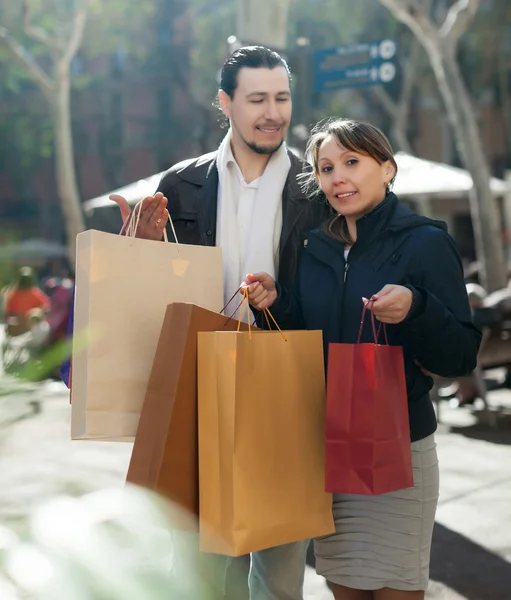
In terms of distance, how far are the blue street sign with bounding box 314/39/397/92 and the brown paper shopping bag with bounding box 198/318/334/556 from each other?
24.9 ft

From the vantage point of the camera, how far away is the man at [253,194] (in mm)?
2871

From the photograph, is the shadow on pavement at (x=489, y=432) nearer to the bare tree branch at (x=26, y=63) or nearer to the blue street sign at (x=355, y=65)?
the blue street sign at (x=355, y=65)

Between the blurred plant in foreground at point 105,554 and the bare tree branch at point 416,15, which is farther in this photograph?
the bare tree branch at point 416,15

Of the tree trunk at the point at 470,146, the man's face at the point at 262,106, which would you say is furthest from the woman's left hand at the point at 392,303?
the tree trunk at the point at 470,146

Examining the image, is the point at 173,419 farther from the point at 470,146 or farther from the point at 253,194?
the point at 470,146

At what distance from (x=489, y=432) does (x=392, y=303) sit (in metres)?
6.14

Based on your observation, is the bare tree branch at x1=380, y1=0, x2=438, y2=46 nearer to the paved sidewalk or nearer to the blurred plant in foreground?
the paved sidewalk

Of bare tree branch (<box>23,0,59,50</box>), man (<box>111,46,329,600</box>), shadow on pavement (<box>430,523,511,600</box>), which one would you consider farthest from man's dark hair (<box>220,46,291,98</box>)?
bare tree branch (<box>23,0,59,50</box>)

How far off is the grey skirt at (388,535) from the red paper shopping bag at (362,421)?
25 cm

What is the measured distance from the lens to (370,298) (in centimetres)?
242

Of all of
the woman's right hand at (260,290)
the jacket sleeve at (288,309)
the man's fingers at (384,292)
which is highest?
the man's fingers at (384,292)

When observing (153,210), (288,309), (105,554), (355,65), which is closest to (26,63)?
(355,65)

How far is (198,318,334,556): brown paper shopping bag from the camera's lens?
213 cm

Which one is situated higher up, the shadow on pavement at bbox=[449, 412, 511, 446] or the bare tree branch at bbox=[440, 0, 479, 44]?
the bare tree branch at bbox=[440, 0, 479, 44]
